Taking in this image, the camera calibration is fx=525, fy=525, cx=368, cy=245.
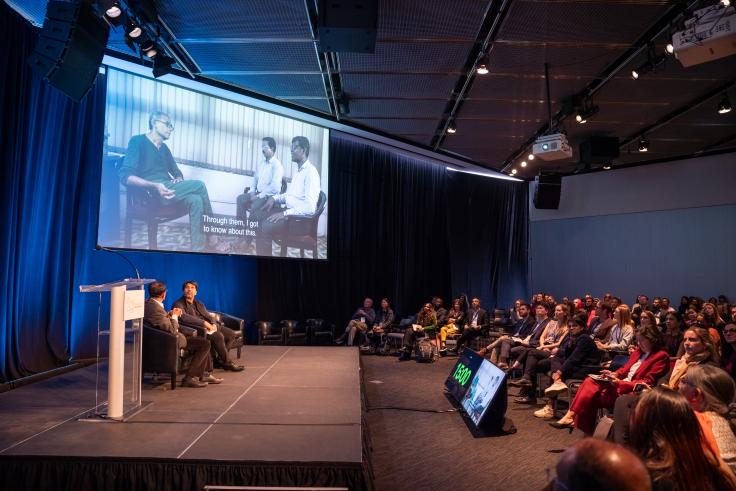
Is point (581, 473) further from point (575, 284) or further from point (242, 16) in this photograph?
point (575, 284)

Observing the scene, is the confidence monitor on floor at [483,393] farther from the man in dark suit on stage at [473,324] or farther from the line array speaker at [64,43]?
the line array speaker at [64,43]

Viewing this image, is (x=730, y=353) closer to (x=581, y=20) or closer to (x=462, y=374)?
(x=462, y=374)

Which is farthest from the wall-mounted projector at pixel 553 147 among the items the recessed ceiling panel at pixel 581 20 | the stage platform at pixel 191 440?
the stage platform at pixel 191 440

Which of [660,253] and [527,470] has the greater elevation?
[660,253]

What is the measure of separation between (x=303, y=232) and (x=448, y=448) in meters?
5.70

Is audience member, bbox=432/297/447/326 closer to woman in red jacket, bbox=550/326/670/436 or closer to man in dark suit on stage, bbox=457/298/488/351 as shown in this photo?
man in dark suit on stage, bbox=457/298/488/351

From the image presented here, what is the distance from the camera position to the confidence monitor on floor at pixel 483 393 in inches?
184

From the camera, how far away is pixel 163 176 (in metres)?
7.50

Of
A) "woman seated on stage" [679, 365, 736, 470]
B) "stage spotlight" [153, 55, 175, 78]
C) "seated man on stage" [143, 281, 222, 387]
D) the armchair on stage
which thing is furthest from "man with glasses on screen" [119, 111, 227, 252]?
"woman seated on stage" [679, 365, 736, 470]

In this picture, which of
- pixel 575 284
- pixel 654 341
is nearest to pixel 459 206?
pixel 575 284

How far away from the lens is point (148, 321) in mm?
5105

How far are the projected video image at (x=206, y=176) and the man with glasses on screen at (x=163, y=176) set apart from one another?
1 centimetres

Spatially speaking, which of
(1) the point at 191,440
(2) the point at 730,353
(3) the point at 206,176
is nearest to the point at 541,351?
(2) the point at 730,353

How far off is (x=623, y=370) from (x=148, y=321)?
4.50 metres
